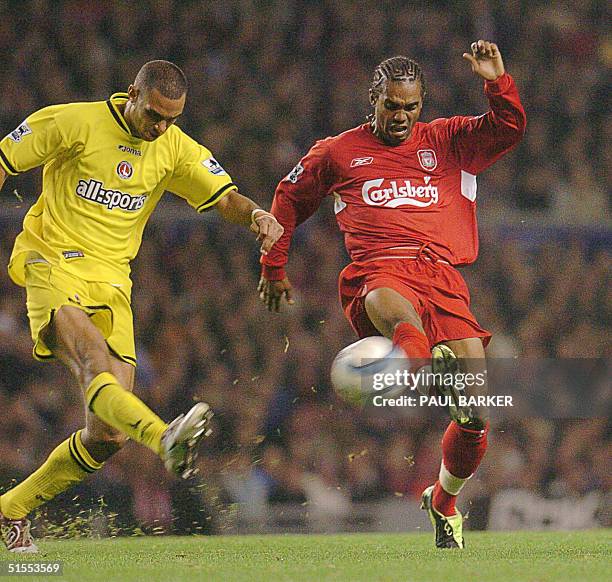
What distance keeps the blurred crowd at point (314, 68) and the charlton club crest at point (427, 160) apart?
5.32m

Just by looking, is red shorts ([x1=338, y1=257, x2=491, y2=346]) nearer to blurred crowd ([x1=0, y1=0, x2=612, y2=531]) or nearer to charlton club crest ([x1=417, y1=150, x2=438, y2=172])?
charlton club crest ([x1=417, y1=150, x2=438, y2=172])

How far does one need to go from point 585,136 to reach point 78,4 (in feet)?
18.1

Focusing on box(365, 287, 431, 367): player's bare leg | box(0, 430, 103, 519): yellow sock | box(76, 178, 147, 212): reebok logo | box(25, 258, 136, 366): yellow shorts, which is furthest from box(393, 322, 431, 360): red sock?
box(0, 430, 103, 519): yellow sock

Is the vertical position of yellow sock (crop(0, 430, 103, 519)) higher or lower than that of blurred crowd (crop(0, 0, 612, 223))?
lower

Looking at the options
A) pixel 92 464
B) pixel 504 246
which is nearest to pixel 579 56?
pixel 504 246

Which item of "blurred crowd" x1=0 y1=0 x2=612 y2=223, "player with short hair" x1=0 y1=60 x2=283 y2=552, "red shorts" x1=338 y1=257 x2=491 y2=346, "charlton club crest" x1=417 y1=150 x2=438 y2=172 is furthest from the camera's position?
"blurred crowd" x1=0 y1=0 x2=612 y2=223

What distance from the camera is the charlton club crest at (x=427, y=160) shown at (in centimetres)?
654

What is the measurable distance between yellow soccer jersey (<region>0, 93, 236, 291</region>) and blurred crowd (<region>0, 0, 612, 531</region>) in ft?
9.78

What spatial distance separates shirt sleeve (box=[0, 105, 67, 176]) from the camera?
5.79 metres

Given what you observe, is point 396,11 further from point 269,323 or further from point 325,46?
point 269,323

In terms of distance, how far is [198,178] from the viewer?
6305 mm

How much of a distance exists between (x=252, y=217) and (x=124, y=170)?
26.3 inches

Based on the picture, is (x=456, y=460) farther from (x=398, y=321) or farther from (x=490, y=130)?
(x=490, y=130)

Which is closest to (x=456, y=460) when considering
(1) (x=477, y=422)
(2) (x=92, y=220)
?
(1) (x=477, y=422)
